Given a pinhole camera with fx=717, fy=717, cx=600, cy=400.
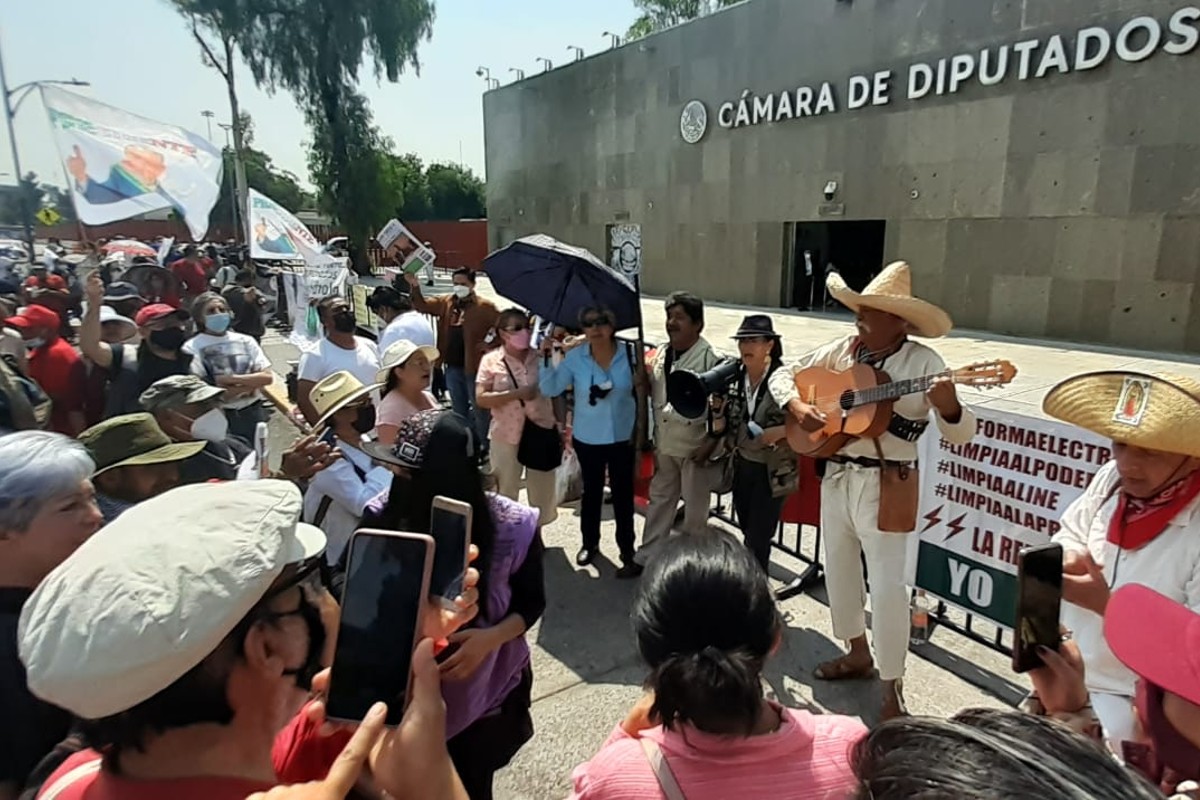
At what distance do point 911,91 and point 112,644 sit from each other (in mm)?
15967

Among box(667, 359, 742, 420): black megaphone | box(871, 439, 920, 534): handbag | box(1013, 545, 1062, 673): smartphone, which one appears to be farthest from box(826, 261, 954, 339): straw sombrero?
box(1013, 545, 1062, 673): smartphone

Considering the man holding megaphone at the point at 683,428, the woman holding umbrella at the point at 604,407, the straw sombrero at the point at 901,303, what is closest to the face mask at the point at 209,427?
the woman holding umbrella at the point at 604,407

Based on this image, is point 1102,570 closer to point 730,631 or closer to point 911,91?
point 730,631

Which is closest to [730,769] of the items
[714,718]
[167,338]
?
[714,718]

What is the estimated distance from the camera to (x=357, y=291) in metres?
11.2

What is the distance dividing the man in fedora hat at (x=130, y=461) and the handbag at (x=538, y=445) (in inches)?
90.8

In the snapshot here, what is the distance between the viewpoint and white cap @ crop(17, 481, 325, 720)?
99 cm

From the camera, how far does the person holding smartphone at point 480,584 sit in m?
1.91

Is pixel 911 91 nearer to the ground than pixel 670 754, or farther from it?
farther from it

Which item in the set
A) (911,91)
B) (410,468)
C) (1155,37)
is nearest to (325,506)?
→ (410,468)

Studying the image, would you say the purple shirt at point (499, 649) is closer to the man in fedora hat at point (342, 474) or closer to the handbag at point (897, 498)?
the man in fedora hat at point (342, 474)

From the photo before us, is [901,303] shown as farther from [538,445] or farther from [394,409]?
[538,445]

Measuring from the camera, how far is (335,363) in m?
4.80

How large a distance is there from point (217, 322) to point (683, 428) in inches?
134
